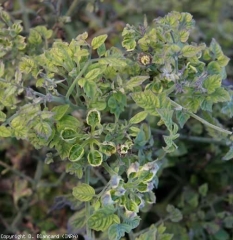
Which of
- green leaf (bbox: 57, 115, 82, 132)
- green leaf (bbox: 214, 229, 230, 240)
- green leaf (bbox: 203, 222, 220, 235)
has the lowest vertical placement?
green leaf (bbox: 214, 229, 230, 240)

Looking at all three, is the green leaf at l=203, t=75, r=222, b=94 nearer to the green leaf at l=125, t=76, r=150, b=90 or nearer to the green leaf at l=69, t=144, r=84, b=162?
the green leaf at l=125, t=76, r=150, b=90

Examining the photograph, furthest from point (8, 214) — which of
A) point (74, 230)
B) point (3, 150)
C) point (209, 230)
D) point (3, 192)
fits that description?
point (209, 230)

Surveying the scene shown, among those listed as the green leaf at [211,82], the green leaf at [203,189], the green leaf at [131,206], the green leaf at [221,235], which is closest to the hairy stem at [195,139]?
the green leaf at [203,189]

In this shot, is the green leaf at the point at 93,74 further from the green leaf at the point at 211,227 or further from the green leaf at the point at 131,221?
the green leaf at the point at 211,227

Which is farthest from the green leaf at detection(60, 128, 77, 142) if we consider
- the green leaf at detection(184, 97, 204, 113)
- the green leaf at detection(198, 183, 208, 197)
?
the green leaf at detection(198, 183, 208, 197)

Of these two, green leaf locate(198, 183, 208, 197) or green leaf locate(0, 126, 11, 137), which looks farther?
green leaf locate(198, 183, 208, 197)

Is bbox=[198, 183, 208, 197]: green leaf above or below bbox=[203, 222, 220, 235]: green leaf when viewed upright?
above

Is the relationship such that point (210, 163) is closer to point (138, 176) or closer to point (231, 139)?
point (231, 139)
